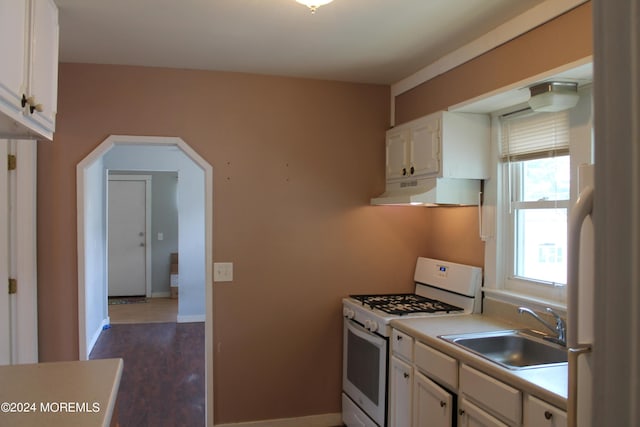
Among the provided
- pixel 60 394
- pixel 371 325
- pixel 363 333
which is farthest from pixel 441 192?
pixel 60 394

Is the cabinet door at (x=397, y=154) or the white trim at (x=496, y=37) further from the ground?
the white trim at (x=496, y=37)

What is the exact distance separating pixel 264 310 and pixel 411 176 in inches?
54.3

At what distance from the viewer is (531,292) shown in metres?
2.68

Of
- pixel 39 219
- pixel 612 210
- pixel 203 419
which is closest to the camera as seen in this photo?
pixel 612 210

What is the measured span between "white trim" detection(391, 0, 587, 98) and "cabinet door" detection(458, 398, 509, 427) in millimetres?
1746

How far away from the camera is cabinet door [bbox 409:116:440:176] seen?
288 cm

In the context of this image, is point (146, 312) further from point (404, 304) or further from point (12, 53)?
point (12, 53)

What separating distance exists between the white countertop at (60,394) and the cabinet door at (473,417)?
1460 millimetres

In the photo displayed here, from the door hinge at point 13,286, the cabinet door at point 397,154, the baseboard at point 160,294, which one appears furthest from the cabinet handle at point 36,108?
the baseboard at point 160,294

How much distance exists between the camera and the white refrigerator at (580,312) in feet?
3.74

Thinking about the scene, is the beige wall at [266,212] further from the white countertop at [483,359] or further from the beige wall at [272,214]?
the white countertop at [483,359]

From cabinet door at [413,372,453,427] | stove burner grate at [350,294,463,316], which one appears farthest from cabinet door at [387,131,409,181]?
cabinet door at [413,372,453,427]

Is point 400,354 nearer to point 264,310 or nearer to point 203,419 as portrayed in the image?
point 264,310

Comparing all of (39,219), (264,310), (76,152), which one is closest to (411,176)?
(264,310)
